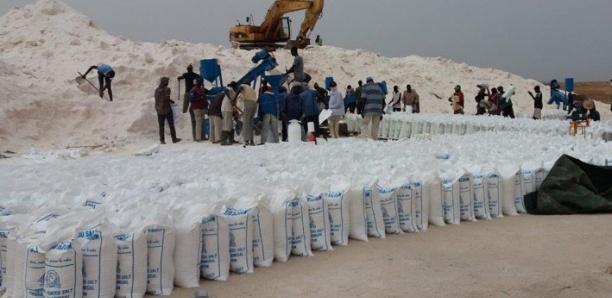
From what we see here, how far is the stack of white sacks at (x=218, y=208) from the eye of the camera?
11.1 ft

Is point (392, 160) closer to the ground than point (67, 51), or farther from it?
closer to the ground

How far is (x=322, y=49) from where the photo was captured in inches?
1203

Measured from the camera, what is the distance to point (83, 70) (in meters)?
16.8

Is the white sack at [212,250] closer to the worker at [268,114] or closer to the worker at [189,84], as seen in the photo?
the worker at [268,114]

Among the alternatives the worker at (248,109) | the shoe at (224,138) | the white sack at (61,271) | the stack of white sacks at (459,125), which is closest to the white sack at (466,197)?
the white sack at (61,271)

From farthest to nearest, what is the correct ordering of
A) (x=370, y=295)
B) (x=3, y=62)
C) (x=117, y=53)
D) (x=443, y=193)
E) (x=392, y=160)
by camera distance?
(x=117, y=53) → (x=3, y=62) → (x=392, y=160) → (x=443, y=193) → (x=370, y=295)

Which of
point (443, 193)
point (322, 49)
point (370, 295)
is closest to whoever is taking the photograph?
point (370, 295)

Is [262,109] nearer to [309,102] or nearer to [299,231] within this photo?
[309,102]

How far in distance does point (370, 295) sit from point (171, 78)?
1368 cm

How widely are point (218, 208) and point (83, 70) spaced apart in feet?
46.9

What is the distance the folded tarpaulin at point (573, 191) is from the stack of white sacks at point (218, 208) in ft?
0.58

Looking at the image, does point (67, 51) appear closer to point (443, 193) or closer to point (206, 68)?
point (206, 68)

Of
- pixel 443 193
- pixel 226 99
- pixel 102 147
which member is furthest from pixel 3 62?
pixel 443 193

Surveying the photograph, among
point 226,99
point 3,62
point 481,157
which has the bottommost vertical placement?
point 481,157
